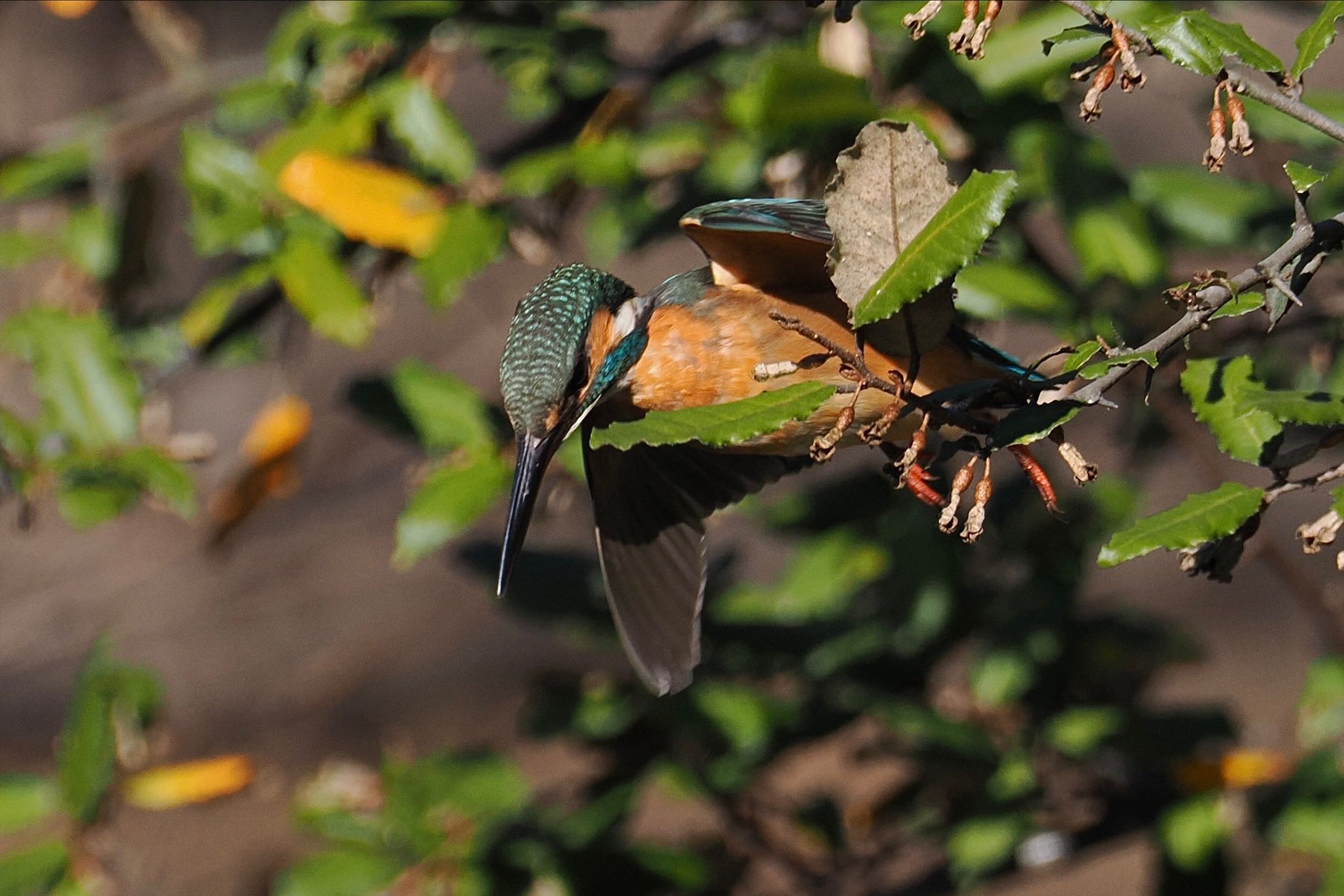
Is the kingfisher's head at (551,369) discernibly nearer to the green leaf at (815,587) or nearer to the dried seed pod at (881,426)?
the dried seed pod at (881,426)

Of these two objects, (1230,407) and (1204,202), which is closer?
(1230,407)

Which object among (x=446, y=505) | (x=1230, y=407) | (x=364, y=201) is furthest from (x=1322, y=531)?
(x=364, y=201)

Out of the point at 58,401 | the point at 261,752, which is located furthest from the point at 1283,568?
the point at 261,752

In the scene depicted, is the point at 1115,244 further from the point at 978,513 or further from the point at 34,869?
the point at 34,869

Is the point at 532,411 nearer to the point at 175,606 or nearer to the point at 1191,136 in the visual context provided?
the point at 1191,136

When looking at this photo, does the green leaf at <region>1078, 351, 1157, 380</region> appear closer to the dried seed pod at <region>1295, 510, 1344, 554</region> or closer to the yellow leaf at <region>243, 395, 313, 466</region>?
the dried seed pod at <region>1295, 510, 1344, 554</region>

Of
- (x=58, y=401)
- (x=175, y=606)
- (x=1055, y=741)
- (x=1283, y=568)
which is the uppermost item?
(x=58, y=401)

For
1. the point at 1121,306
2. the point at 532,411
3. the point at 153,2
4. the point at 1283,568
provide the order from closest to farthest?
the point at 532,411 < the point at 1121,306 < the point at 1283,568 < the point at 153,2
